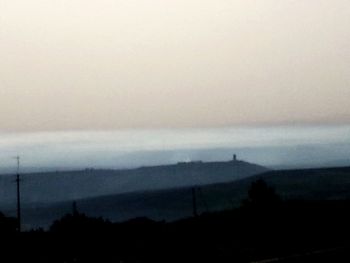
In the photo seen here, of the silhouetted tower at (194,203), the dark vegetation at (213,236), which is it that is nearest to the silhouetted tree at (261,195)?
the dark vegetation at (213,236)

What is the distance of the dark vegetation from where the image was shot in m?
1.72

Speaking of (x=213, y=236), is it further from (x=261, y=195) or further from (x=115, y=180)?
(x=115, y=180)

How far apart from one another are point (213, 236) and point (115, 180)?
0.30 metres

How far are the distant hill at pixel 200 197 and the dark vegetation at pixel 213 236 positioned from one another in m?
0.02

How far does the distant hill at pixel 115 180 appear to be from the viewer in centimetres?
174

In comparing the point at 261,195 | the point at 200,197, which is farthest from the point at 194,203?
the point at 261,195

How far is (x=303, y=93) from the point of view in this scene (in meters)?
1.95

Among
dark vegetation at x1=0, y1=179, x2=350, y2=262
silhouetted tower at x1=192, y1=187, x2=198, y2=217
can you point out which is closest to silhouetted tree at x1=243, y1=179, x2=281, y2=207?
dark vegetation at x1=0, y1=179, x2=350, y2=262

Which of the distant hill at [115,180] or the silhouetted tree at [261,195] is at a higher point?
the distant hill at [115,180]

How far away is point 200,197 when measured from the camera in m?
1.83


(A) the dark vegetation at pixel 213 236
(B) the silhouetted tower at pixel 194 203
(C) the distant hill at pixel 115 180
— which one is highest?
(C) the distant hill at pixel 115 180

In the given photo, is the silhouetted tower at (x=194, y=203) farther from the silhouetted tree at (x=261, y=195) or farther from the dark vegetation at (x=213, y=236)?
the silhouetted tree at (x=261, y=195)

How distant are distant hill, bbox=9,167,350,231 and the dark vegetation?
2 cm

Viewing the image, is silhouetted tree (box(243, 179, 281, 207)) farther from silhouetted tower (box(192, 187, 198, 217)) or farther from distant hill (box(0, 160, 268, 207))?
silhouetted tower (box(192, 187, 198, 217))
